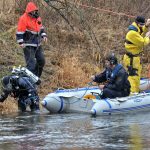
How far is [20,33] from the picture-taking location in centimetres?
1528

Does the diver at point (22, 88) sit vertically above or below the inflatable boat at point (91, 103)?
above

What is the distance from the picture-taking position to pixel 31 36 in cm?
1555

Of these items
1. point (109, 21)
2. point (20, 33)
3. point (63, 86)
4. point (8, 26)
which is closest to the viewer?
point (20, 33)

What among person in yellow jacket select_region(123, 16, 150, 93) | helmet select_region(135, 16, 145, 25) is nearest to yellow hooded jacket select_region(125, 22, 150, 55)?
person in yellow jacket select_region(123, 16, 150, 93)

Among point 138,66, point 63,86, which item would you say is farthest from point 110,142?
point 63,86

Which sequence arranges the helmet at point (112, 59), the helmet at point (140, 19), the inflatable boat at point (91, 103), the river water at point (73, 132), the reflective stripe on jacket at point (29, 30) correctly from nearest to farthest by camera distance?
1. the river water at point (73, 132)
2. the inflatable boat at point (91, 103)
3. the helmet at point (112, 59)
4. the helmet at point (140, 19)
5. the reflective stripe on jacket at point (29, 30)

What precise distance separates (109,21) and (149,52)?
2.66 meters

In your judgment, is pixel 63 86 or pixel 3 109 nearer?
pixel 3 109

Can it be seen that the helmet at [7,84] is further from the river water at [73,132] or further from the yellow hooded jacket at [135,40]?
the yellow hooded jacket at [135,40]

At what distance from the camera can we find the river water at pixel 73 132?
926 cm

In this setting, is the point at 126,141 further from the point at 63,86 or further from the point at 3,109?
the point at 63,86

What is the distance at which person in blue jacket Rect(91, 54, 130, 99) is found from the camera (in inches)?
544

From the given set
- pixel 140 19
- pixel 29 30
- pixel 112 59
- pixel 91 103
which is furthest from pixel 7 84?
pixel 140 19

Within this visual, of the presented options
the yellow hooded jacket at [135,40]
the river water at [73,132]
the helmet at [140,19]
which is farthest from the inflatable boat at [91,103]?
the helmet at [140,19]
